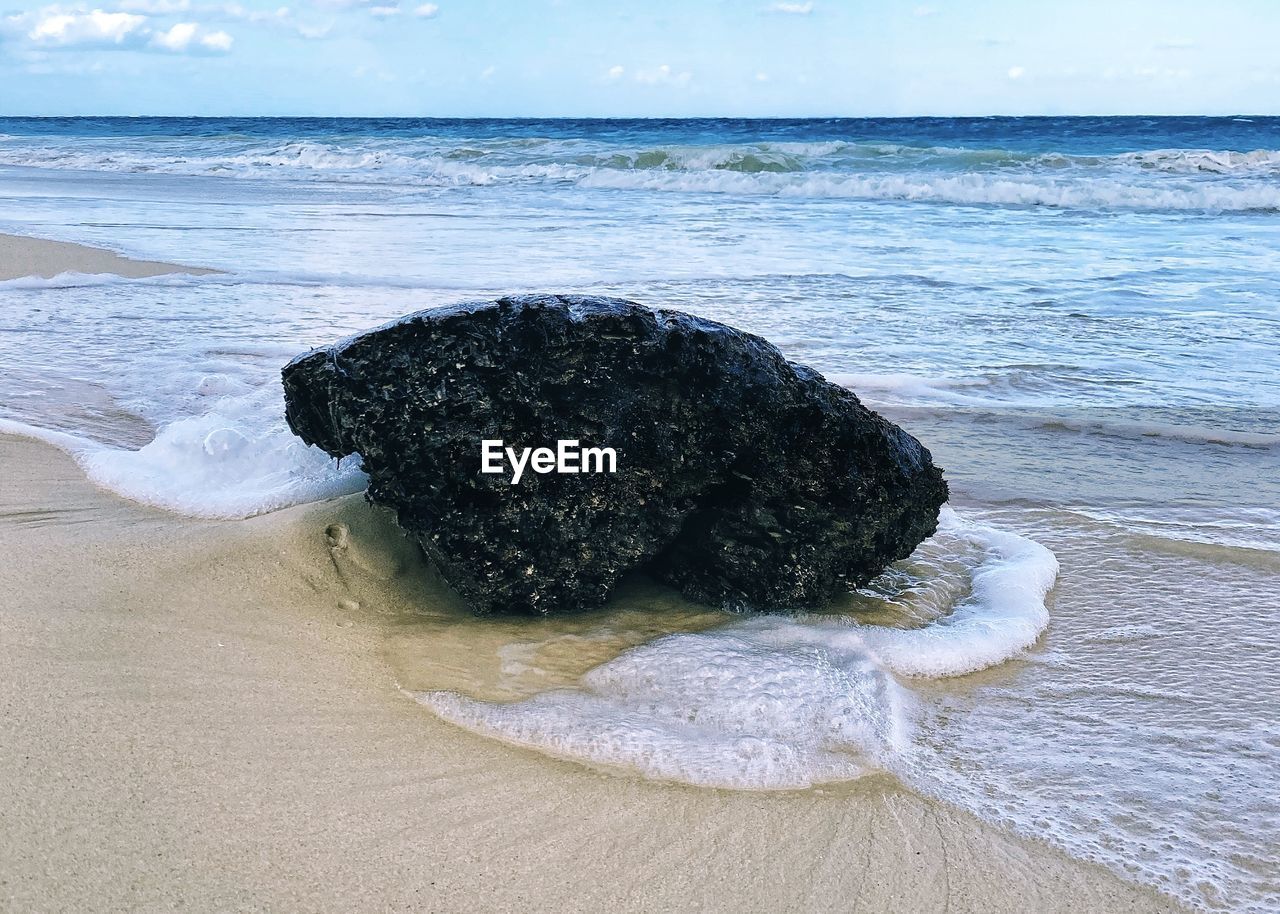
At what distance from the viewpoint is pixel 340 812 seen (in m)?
2.02

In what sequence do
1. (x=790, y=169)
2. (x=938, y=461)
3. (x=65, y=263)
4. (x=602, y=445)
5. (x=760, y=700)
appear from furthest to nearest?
(x=790, y=169) < (x=65, y=263) < (x=938, y=461) < (x=602, y=445) < (x=760, y=700)

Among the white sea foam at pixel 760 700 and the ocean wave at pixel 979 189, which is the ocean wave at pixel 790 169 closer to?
the ocean wave at pixel 979 189

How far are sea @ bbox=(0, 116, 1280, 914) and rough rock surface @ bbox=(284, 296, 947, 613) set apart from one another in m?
0.17

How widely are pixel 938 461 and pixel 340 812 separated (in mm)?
2983

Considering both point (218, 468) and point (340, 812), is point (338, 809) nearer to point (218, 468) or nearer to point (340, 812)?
point (340, 812)

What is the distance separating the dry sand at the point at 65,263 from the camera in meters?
8.38

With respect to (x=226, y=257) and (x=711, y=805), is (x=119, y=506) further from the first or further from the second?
(x=226, y=257)

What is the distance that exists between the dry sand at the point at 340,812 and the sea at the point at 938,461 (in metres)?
0.11

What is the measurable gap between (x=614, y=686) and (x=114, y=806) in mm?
1077

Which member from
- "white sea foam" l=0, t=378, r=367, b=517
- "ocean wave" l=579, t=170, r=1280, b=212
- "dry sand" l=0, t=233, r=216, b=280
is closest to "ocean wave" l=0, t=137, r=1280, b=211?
"ocean wave" l=579, t=170, r=1280, b=212

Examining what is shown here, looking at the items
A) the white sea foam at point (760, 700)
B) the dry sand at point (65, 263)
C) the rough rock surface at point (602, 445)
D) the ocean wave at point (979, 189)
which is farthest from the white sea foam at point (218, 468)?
the ocean wave at point (979, 189)

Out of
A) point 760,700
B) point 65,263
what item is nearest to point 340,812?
point 760,700

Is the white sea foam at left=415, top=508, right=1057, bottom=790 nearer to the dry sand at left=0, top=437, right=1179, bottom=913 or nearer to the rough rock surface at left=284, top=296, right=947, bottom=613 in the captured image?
the dry sand at left=0, top=437, right=1179, bottom=913

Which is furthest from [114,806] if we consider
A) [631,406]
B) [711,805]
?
[631,406]
